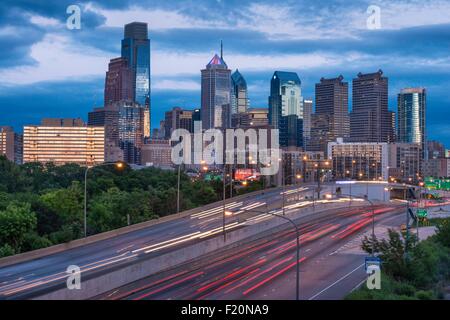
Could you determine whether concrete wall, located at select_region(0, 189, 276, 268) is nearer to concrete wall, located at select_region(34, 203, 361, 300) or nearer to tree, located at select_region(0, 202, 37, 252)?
tree, located at select_region(0, 202, 37, 252)

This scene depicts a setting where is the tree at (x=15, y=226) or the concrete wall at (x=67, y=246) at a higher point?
the tree at (x=15, y=226)

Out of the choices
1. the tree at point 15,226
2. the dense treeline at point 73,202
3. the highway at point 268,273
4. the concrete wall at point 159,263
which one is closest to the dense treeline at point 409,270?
the highway at point 268,273

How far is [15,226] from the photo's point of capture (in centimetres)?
5209

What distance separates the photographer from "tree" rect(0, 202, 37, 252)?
51.5m

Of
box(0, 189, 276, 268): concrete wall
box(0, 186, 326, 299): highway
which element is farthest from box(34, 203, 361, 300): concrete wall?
box(0, 189, 276, 268): concrete wall

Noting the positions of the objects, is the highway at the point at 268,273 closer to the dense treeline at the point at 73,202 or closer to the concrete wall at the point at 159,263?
the concrete wall at the point at 159,263

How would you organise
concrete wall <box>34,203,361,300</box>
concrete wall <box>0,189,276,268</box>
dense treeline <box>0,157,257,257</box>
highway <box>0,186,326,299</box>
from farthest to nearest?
dense treeline <box>0,157,257,257</box> → concrete wall <box>0,189,276,268</box> → highway <box>0,186,326,299</box> → concrete wall <box>34,203,361,300</box>

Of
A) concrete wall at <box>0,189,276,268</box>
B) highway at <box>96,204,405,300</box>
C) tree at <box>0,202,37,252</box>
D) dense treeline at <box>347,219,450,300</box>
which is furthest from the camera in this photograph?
tree at <box>0,202,37,252</box>

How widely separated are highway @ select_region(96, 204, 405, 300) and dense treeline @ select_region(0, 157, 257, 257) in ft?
43.5

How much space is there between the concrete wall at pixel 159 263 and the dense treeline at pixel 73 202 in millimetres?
11309

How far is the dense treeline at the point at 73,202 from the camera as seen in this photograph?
53.0 m

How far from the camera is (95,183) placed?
92438 mm

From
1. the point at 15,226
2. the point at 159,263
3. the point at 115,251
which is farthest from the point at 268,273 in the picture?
the point at 15,226
